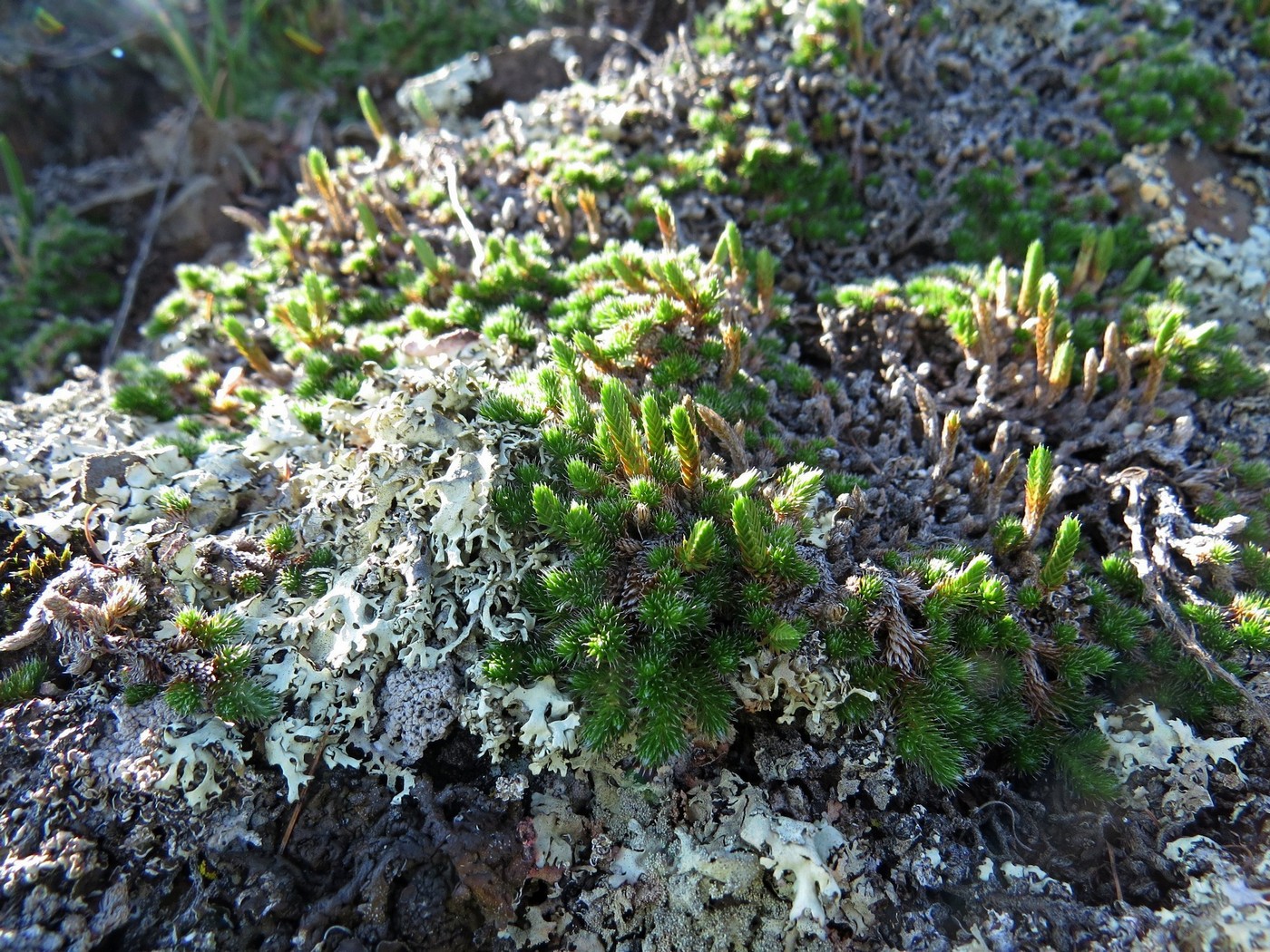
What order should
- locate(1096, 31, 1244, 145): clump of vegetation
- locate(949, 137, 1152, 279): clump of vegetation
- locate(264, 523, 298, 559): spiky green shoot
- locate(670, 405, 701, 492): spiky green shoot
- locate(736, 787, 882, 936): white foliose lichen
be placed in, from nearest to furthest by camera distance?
locate(736, 787, 882, 936): white foliose lichen
locate(670, 405, 701, 492): spiky green shoot
locate(264, 523, 298, 559): spiky green shoot
locate(949, 137, 1152, 279): clump of vegetation
locate(1096, 31, 1244, 145): clump of vegetation

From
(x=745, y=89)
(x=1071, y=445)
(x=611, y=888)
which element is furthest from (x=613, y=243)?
(x=611, y=888)

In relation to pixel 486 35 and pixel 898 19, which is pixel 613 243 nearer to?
pixel 898 19

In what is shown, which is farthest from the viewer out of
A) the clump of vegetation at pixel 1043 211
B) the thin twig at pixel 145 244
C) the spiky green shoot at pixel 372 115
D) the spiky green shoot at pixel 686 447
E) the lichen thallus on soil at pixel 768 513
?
the thin twig at pixel 145 244

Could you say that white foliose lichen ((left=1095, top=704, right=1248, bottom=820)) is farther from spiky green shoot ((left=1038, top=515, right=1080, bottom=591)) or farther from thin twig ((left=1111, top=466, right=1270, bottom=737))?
spiky green shoot ((left=1038, top=515, right=1080, bottom=591))

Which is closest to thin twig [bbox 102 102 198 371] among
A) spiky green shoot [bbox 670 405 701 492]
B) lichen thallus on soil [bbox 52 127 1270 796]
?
lichen thallus on soil [bbox 52 127 1270 796]

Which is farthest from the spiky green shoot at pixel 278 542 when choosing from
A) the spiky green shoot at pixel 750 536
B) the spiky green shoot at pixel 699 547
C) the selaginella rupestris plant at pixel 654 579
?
the spiky green shoot at pixel 750 536

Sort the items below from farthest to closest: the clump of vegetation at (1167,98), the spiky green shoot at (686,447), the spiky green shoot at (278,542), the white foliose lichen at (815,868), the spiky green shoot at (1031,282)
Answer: the clump of vegetation at (1167,98), the spiky green shoot at (1031,282), the spiky green shoot at (278,542), the spiky green shoot at (686,447), the white foliose lichen at (815,868)

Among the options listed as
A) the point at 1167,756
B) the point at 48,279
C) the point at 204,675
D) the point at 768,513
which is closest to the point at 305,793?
the point at 204,675

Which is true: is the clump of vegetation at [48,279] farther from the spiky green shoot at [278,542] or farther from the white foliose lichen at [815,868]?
the white foliose lichen at [815,868]

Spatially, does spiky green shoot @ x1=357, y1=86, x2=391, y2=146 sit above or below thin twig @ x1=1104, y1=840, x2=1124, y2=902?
above

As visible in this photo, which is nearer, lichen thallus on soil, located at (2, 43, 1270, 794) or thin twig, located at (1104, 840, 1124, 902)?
thin twig, located at (1104, 840, 1124, 902)
